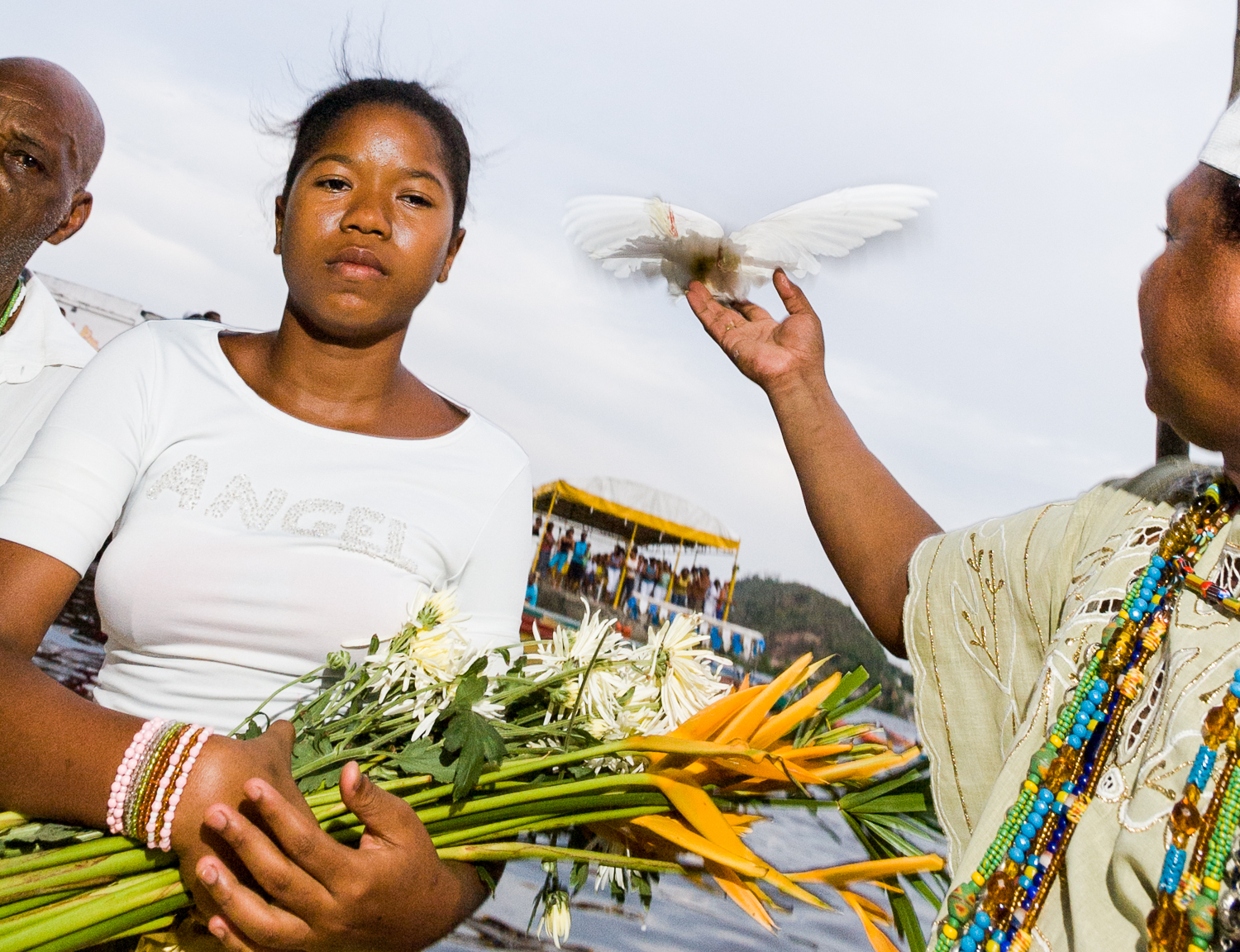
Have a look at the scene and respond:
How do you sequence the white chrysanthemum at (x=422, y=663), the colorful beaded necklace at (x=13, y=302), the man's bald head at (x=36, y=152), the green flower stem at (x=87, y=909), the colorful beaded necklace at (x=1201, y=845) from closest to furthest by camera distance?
the colorful beaded necklace at (x=1201, y=845) < the green flower stem at (x=87, y=909) < the white chrysanthemum at (x=422, y=663) < the man's bald head at (x=36, y=152) < the colorful beaded necklace at (x=13, y=302)

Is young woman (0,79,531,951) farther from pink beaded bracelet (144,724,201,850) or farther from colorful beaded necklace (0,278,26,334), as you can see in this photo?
colorful beaded necklace (0,278,26,334)

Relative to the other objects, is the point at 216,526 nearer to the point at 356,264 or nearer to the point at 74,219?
the point at 356,264

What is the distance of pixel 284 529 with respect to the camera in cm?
163

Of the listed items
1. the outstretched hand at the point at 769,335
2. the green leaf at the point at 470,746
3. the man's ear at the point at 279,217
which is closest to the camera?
the green leaf at the point at 470,746

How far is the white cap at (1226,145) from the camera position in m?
1.02

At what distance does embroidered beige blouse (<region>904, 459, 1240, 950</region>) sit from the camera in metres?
1.04

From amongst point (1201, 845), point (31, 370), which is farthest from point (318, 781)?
point (31, 370)

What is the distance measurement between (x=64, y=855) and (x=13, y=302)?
1.91 metres

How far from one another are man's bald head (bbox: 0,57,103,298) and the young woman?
879 mm

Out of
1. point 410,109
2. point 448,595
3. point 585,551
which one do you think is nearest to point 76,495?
point 448,595

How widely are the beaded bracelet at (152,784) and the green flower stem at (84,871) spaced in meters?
Result: 0.03

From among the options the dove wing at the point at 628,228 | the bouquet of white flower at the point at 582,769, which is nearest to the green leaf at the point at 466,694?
the bouquet of white flower at the point at 582,769

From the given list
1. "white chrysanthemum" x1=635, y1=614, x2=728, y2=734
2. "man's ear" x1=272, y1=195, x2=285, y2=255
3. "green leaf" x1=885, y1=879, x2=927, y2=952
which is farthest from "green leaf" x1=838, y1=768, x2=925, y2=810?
"man's ear" x1=272, y1=195, x2=285, y2=255

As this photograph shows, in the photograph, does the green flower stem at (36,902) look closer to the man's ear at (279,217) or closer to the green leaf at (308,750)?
the green leaf at (308,750)
